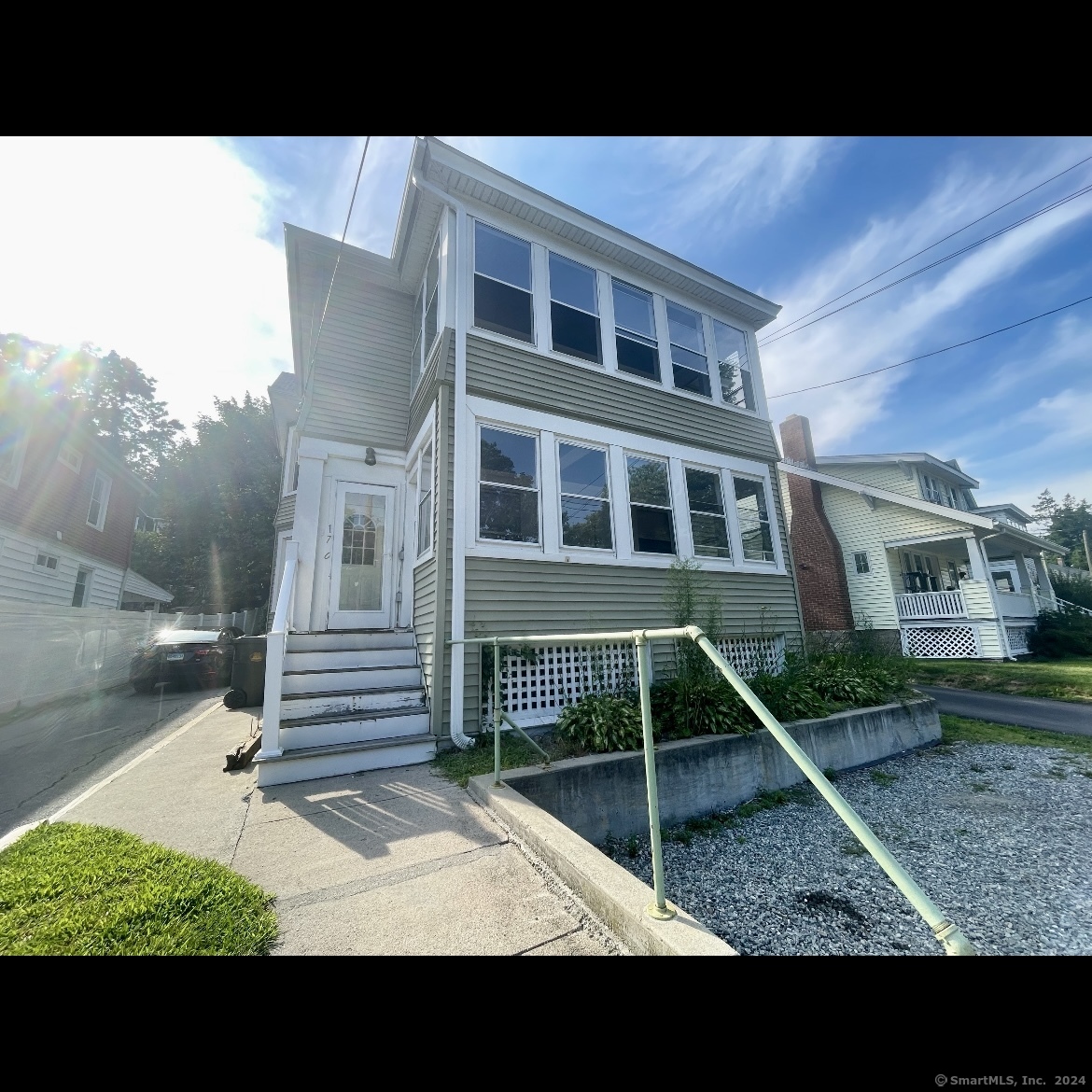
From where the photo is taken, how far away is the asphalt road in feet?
13.0

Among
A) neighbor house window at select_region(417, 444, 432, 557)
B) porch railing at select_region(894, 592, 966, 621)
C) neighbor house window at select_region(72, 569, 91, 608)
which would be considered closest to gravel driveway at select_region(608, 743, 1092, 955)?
neighbor house window at select_region(417, 444, 432, 557)

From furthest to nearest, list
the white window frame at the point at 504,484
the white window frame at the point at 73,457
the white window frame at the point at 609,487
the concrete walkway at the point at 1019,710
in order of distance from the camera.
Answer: the white window frame at the point at 73,457 < the concrete walkway at the point at 1019,710 < the white window frame at the point at 609,487 < the white window frame at the point at 504,484

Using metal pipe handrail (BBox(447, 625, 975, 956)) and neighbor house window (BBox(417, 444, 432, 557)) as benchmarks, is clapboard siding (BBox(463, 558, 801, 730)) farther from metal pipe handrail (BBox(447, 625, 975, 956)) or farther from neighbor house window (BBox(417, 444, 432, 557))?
metal pipe handrail (BBox(447, 625, 975, 956))

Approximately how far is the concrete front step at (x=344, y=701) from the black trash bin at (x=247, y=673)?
328 cm

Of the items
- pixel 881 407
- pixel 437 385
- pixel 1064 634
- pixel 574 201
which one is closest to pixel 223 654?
pixel 437 385

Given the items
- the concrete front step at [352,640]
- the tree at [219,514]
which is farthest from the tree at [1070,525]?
the tree at [219,514]

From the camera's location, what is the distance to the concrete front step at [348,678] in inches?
185

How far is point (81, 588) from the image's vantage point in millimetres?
13641

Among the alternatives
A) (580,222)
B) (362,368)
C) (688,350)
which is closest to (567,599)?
(362,368)

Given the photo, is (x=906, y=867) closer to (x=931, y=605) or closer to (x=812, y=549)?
(x=812, y=549)

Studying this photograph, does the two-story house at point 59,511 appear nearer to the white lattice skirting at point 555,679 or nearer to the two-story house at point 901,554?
the white lattice skirting at point 555,679
